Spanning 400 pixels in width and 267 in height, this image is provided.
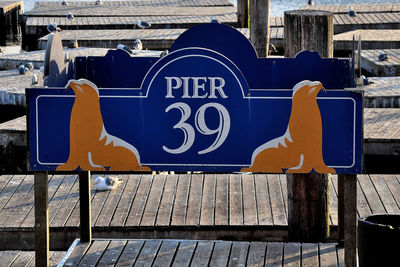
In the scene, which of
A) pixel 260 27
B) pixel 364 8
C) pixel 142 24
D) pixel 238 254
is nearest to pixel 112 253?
pixel 238 254

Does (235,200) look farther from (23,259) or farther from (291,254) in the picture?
(23,259)

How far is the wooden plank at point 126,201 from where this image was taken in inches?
299

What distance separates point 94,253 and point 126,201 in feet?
5.83

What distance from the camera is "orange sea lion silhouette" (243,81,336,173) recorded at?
5.20m

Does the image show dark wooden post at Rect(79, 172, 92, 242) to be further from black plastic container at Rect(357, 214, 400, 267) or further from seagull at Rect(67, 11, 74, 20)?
seagull at Rect(67, 11, 74, 20)

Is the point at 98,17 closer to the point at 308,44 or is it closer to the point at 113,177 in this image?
the point at 113,177

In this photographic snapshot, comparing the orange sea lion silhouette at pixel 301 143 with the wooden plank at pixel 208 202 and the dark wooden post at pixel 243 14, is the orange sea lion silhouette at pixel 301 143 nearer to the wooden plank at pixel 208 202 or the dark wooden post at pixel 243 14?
the wooden plank at pixel 208 202

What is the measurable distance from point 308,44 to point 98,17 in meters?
18.3

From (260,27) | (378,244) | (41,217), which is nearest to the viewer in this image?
(378,244)

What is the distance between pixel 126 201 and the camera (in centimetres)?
809

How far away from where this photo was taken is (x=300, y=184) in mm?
6785

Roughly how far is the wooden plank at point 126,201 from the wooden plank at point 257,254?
1571mm

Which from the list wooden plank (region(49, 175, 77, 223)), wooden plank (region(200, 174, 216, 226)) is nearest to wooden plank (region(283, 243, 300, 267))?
wooden plank (region(200, 174, 216, 226))

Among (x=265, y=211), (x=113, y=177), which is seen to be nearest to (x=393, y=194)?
(x=265, y=211)
